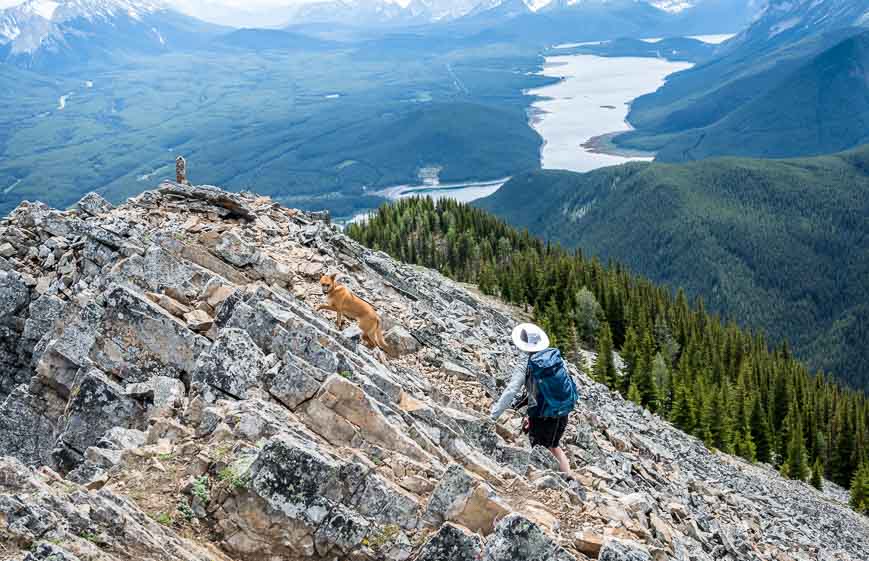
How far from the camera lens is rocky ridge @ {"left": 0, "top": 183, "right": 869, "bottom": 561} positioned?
1419 cm

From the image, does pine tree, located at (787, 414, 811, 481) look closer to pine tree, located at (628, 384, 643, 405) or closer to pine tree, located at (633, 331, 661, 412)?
pine tree, located at (633, 331, 661, 412)

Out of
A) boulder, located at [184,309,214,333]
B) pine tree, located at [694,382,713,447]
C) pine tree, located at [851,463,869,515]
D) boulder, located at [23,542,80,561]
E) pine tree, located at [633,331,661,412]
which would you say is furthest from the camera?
pine tree, located at [633,331,661,412]

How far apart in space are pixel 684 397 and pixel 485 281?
126 ft

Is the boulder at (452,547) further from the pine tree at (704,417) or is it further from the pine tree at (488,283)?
the pine tree at (488,283)

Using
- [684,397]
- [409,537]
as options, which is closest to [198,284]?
[409,537]

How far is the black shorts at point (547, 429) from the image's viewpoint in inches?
792

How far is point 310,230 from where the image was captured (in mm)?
38594

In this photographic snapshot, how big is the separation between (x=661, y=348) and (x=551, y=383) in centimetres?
8522

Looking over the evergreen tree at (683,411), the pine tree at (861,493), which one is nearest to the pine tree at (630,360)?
the evergreen tree at (683,411)

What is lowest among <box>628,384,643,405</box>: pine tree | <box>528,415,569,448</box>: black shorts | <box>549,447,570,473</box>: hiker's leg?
<box>628,384,643,405</box>: pine tree

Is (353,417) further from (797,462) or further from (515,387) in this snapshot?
(797,462)

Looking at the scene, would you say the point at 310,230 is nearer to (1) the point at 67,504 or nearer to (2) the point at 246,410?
(2) the point at 246,410

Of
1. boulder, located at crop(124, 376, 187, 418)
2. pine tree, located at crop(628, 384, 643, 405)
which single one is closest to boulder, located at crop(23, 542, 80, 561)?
boulder, located at crop(124, 376, 187, 418)

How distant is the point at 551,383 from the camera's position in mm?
19344
